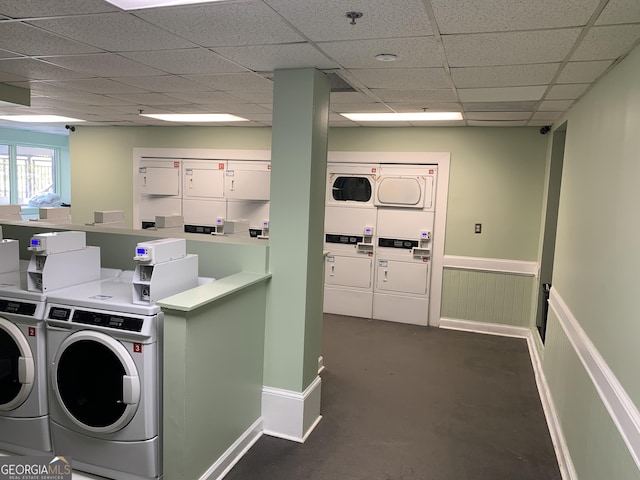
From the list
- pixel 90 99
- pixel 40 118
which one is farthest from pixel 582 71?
pixel 40 118

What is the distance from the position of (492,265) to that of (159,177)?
4.62 metres

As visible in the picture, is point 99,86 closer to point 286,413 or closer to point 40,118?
point 286,413

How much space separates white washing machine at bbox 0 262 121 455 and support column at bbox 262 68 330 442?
1.31m

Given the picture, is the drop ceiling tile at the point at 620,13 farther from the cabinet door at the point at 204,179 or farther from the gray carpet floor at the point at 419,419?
the cabinet door at the point at 204,179

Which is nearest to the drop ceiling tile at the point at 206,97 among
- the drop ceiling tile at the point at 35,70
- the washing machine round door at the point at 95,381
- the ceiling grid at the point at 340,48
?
the ceiling grid at the point at 340,48

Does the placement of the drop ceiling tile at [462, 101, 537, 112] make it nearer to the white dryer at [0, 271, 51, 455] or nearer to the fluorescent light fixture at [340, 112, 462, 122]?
the fluorescent light fixture at [340, 112, 462, 122]

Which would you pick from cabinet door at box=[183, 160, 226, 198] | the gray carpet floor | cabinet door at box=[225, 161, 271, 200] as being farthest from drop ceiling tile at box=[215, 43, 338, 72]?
cabinet door at box=[183, 160, 226, 198]

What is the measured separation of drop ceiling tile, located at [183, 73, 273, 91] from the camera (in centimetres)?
332

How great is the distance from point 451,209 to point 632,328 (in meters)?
3.78

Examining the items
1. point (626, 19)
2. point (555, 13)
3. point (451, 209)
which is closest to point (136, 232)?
point (555, 13)

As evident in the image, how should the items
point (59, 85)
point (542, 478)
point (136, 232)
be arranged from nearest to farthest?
point (542, 478) → point (136, 232) → point (59, 85)

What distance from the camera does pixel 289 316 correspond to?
3115 mm

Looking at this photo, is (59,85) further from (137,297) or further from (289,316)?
(289,316)

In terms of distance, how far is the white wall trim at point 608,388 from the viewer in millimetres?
1766
